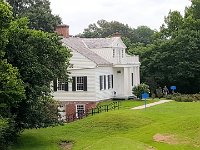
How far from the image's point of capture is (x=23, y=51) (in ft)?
101

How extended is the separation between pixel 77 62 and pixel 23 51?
58.5ft

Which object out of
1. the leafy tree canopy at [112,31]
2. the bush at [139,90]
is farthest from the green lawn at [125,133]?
the leafy tree canopy at [112,31]

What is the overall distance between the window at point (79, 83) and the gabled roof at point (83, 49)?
2308 mm

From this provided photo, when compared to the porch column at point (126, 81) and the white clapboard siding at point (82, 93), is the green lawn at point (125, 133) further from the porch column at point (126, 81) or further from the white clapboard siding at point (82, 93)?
the porch column at point (126, 81)

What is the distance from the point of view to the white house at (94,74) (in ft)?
158

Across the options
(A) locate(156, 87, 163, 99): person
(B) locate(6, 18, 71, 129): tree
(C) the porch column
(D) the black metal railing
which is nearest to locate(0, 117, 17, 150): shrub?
(B) locate(6, 18, 71, 129): tree

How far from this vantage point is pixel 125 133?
108 feet

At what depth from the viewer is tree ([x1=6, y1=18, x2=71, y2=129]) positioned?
30797 mm

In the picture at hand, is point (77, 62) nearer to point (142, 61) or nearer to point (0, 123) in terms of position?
point (142, 61)

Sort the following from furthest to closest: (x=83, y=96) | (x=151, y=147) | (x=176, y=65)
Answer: (x=176, y=65), (x=83, y=96), (x=151, y=147)

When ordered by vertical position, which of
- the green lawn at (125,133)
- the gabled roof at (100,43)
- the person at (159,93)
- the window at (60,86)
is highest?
the gabled roof at (100,43)

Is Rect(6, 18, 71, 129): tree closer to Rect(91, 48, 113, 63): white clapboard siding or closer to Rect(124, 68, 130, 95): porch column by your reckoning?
Rect(91, 48, 113, 63): white clapboard siding

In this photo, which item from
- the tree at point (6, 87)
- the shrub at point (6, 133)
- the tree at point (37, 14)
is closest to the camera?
the shrub at point (6, 133)

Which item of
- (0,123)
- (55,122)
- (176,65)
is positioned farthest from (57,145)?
(176,65)
